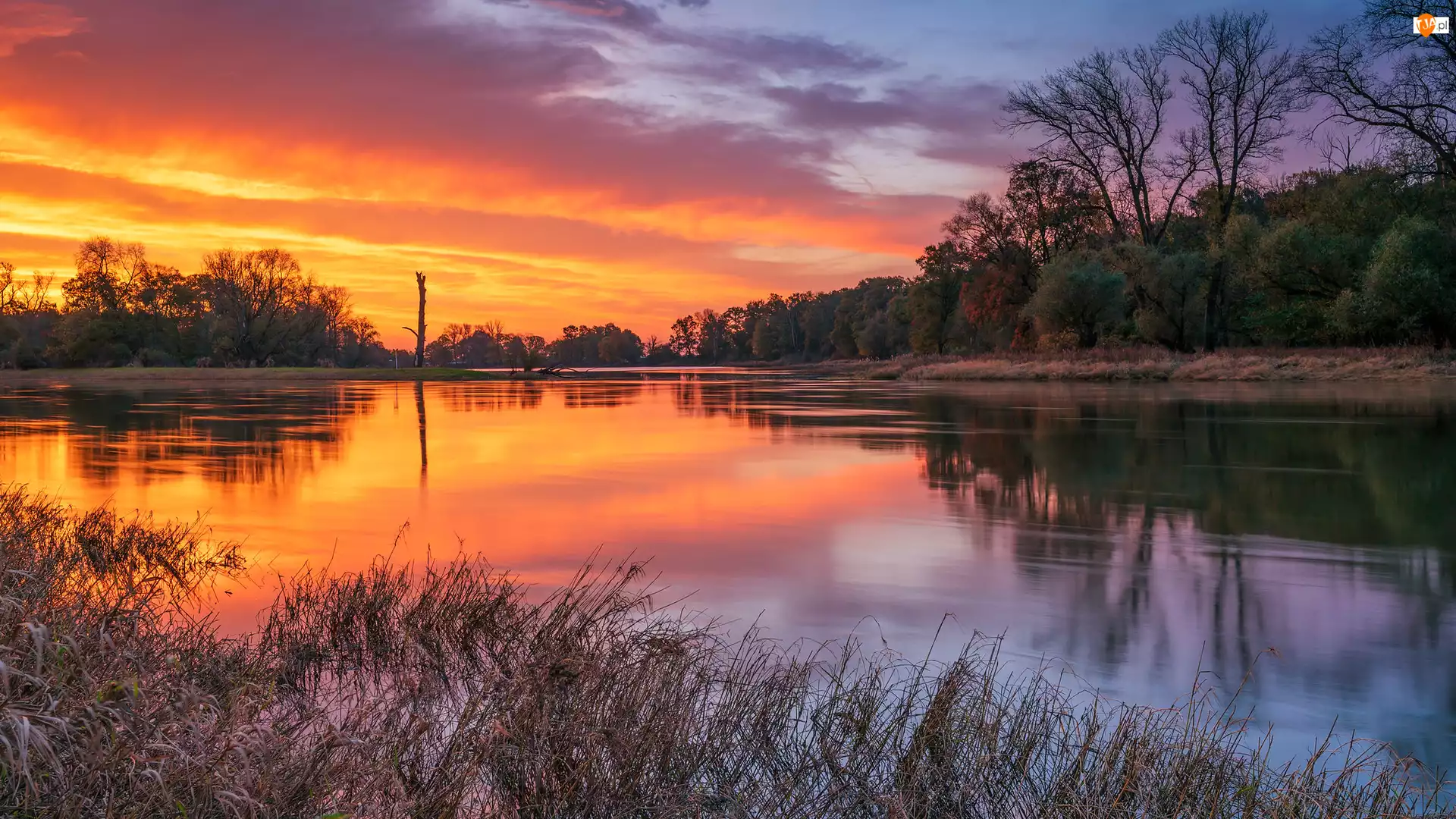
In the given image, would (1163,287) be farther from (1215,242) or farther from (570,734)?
(570,734)

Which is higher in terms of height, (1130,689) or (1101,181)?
(1101,181)

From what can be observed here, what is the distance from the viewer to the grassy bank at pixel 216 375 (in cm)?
7838

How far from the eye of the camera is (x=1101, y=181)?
64.1m

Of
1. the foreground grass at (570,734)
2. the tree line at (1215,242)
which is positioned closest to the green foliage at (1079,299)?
the tree line at (1215,242)

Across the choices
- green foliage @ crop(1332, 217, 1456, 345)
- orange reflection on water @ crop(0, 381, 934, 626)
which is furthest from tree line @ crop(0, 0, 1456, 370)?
orange reflection on water @ crop(0, 381, 934, 626)

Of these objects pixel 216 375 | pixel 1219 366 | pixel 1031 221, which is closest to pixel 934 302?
pixel 1031 221

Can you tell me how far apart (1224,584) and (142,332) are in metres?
114

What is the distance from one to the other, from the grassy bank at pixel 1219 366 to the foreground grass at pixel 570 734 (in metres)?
49.7

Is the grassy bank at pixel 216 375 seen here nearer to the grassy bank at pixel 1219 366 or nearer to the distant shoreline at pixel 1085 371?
the distant shoreline at pixel 1085 371

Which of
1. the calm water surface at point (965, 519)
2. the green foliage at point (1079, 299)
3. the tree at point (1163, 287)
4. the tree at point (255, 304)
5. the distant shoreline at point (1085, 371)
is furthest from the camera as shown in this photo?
the tree at point (255, 304)

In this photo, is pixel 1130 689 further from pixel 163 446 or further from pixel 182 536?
pixel 163 446

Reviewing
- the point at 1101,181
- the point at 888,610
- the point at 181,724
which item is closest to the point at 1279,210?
the point at 1101,181

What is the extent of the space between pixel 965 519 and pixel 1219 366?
1786 inches

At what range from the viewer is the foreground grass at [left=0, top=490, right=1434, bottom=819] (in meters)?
4.15
